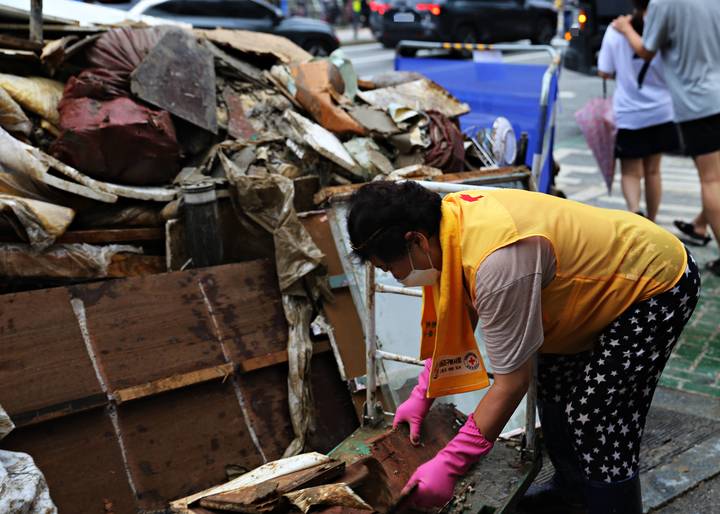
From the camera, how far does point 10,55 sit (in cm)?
426

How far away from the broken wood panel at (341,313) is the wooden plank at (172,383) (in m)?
0.53

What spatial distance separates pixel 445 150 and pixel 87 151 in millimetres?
1915

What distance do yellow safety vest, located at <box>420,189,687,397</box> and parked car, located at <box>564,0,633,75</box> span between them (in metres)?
8.84

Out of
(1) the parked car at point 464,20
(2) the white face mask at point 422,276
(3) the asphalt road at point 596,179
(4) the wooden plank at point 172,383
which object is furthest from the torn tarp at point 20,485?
(1) the parked car at point 464,20

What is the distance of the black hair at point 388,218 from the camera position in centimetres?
210

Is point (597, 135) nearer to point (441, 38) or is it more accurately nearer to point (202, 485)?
point (202, 485)

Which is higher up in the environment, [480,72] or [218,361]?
[480,72]

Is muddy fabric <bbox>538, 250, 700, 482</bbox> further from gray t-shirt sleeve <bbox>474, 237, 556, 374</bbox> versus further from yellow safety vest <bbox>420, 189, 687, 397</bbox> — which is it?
gray t-shirt sleeve <bbox>474, 237, 556, 374</bbox>

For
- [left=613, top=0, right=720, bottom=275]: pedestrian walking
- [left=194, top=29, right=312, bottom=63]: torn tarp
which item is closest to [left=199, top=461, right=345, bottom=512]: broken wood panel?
[left=194, top=29, right=312, bottom=63]: torn tarp

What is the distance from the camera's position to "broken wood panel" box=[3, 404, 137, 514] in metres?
2.85

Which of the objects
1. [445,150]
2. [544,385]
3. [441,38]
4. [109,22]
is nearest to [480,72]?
[445,150]

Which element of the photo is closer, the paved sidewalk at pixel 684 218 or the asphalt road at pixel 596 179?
the paved sidewalk at pixel 684 218

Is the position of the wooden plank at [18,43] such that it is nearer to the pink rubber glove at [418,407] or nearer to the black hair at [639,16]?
the pink rubber glove at [418,407]

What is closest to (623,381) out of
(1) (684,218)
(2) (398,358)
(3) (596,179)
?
(2) (398,358)
